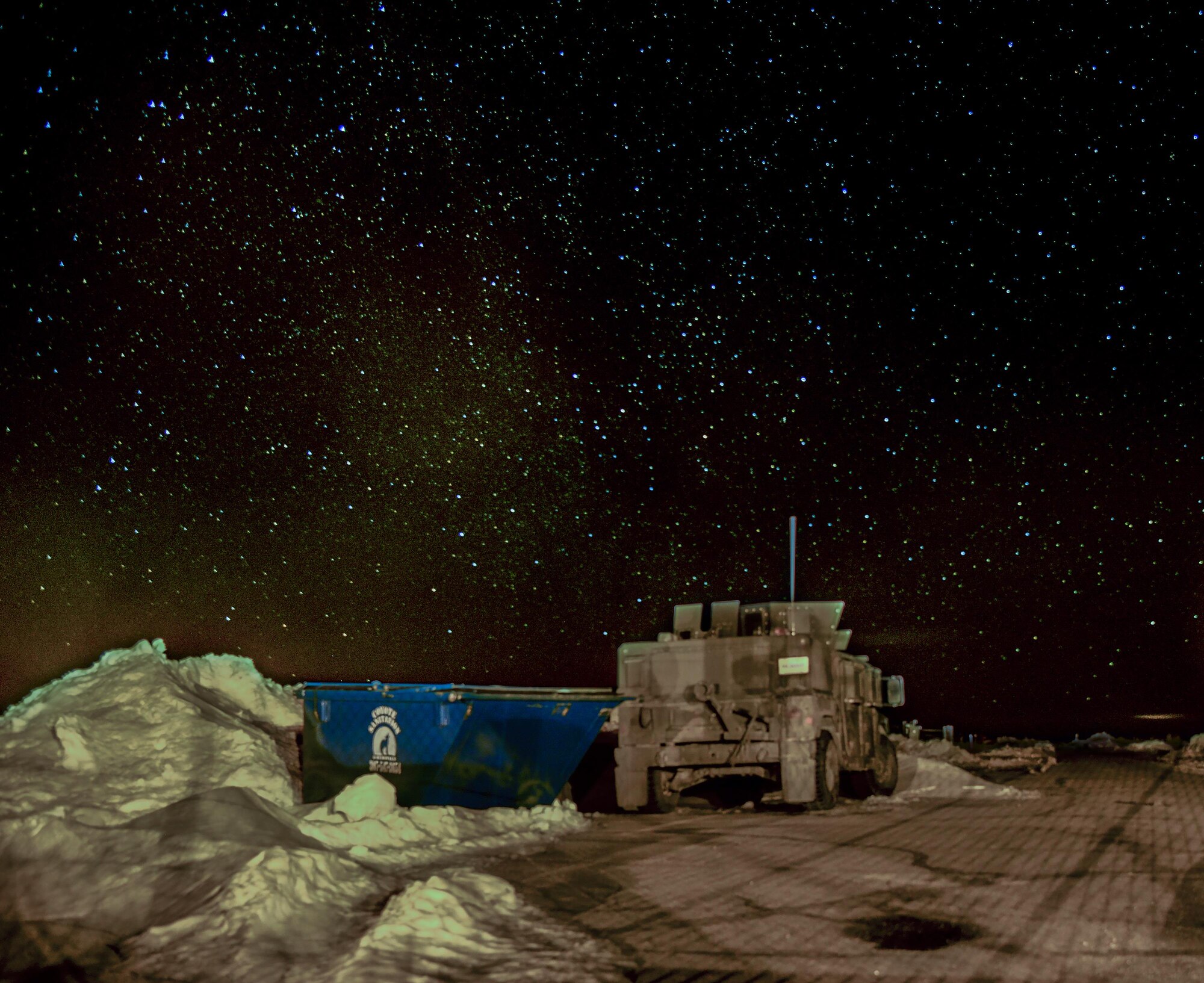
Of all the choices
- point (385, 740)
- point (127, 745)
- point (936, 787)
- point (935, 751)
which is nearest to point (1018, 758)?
point (935, 751)

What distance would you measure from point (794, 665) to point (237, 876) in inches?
314

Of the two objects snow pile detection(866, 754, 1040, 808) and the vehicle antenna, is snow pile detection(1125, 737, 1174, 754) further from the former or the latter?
the vehicle antenna

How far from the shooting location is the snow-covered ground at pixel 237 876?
17.1 ft

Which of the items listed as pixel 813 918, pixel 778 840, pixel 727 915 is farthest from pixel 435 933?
pixel 778 840

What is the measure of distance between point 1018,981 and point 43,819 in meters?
6.34

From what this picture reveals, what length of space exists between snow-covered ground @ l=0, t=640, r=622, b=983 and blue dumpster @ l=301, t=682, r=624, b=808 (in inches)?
17.8

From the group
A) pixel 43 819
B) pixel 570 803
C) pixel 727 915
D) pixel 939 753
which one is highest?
pixel 43 819

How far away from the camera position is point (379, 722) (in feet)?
37.8

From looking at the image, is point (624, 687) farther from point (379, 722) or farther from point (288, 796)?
point (288, 796)

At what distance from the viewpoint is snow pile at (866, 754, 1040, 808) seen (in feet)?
→ 49.9

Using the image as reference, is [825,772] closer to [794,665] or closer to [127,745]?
[794,665]

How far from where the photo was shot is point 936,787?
16984 mm

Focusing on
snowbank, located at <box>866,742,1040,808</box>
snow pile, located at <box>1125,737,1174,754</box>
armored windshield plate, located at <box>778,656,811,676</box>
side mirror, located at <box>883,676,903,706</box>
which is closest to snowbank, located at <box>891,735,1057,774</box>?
snowbank, located at <box>866,742,1040,808</box>

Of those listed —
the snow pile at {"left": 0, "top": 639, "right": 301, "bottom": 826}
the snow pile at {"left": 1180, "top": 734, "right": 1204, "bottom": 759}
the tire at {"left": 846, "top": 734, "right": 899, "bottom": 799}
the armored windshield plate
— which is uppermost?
the armored windshield plate
